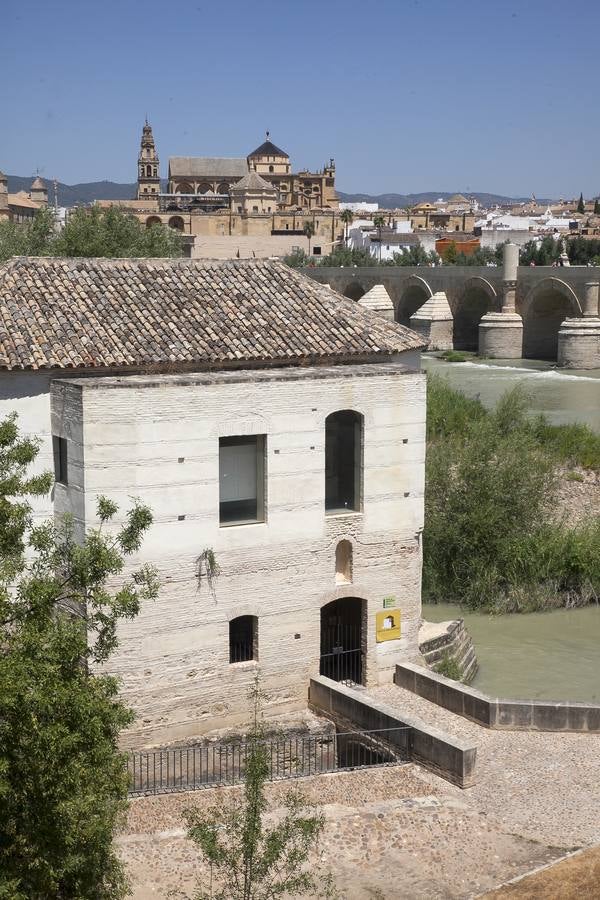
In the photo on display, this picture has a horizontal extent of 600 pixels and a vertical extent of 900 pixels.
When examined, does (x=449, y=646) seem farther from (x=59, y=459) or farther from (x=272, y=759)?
(x=59, y=459)

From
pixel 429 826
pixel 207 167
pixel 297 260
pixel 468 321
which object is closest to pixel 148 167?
pixel 207 167

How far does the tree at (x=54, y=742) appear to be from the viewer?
26.7 ft

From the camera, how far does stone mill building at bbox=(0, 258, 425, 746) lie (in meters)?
14.8

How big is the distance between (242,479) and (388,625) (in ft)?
11.0

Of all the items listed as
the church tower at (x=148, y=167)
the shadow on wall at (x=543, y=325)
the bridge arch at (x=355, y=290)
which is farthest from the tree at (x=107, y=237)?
the church tower at (x=148, y=167)

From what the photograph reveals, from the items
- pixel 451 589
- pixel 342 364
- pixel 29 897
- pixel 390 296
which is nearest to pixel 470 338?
pixel 390 296

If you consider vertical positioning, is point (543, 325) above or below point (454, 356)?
above

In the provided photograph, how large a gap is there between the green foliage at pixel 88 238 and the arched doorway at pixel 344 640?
1929 cm

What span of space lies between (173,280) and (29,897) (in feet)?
34.6

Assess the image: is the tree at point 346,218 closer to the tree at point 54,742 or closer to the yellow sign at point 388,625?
the yellow sign at point 388,625

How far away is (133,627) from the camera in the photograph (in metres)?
14.8

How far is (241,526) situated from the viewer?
51.1 feet

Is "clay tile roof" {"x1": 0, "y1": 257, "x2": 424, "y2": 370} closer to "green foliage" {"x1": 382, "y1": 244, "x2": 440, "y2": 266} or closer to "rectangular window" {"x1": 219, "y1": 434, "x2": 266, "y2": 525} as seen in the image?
"rectangular window" {"x1": 219, "y1": 434, "x2": 266, "y2": 525}

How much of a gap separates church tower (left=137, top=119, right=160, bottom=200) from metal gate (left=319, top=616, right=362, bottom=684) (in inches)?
4751
